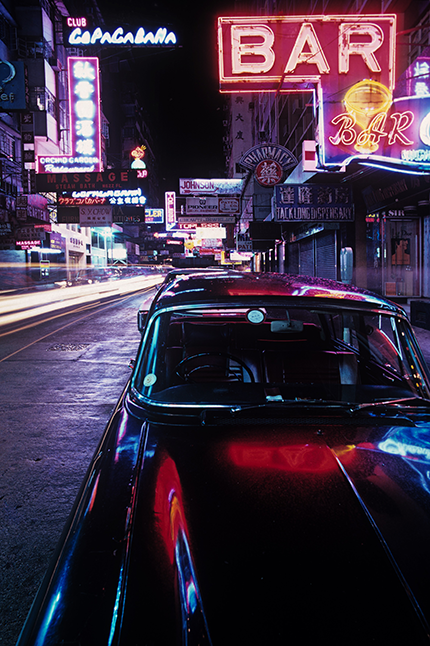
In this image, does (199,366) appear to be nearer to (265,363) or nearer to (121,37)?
(265,363)

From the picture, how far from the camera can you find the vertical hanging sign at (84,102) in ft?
89.1

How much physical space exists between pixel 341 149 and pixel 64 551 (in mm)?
11049

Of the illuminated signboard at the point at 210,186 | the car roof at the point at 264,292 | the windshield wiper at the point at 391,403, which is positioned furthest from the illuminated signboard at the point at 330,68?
the illuminated signboard at the point at 210,186

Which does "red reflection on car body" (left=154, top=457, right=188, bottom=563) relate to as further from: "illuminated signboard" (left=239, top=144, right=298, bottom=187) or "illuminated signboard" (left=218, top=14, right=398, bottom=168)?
"illuminated signboard" (left=239, top=144, right=298, bottom=187)

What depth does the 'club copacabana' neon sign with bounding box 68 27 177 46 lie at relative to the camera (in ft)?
91.6

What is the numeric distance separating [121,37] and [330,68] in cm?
2289

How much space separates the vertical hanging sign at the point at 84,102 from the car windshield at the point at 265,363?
26.9 meters

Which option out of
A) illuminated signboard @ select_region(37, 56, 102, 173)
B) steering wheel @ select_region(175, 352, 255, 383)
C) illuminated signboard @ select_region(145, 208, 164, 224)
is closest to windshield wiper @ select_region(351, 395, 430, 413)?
steering wheel @ select_region(175, 352, 255, 383)

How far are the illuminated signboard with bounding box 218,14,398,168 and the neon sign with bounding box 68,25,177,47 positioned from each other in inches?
771

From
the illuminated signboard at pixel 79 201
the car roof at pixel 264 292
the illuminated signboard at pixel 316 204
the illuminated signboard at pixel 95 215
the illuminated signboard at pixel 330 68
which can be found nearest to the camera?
the car roof at pixel 264 292

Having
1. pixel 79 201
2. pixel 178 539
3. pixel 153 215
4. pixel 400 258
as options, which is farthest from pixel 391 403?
pixel 153 215

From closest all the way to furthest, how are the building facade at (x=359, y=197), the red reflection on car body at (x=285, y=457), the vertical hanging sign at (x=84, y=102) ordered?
the red reflection on car body at (x=285, y=457) < the building facade at (x=359, y=197) < the vertical hanging sign at (x=84, y=102)

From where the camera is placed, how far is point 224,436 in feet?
6.56

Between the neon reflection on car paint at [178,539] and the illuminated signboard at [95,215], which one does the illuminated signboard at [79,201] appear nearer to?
the illuminated signboard at [95,215]
